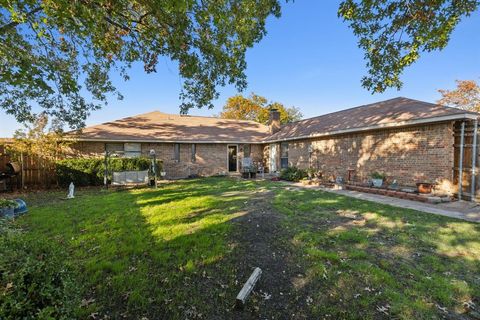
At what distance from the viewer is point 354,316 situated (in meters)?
2.58

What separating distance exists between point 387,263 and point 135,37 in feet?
26.8

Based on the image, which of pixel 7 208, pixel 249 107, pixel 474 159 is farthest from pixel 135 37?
pixel 249 107

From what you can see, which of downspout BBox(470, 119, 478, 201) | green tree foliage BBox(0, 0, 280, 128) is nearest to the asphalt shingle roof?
downspout BBox(470, 119, 478, 201)

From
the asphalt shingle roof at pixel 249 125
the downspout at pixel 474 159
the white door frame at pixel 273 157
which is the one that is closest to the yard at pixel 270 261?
the downspout at pixel 474 159

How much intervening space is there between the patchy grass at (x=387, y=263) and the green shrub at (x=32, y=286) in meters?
2.61

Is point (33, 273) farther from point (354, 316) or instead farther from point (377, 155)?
point (377, 155)

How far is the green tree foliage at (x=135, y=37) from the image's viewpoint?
158 inches

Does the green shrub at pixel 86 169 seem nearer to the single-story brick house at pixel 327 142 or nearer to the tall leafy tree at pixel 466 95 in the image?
the single-story brick house at pixel 327 142

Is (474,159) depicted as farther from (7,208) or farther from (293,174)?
(7,208)

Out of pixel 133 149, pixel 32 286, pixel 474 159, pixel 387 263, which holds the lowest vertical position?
pixel 387 263

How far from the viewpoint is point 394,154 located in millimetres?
9727

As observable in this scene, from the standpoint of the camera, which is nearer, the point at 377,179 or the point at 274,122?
the point at 377,179

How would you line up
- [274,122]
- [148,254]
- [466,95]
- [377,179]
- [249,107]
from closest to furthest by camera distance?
1. [148,254]
2. [377,179]
3. [274,122]
4. [466,95]
5. [249,107]

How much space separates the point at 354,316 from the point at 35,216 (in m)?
7.96
